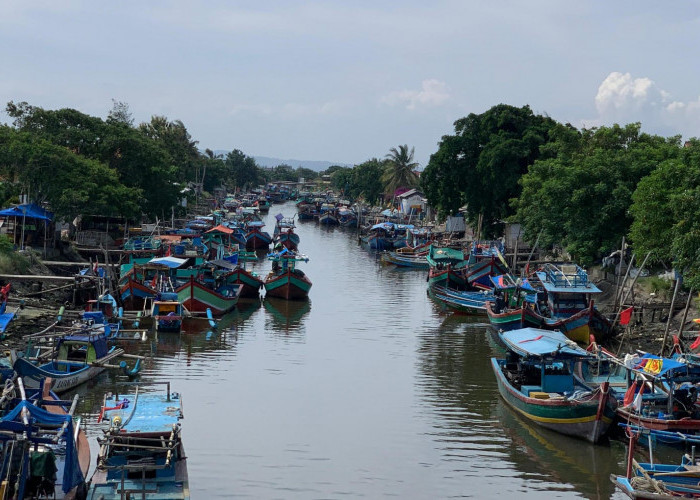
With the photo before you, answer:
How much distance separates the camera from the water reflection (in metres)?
35.6

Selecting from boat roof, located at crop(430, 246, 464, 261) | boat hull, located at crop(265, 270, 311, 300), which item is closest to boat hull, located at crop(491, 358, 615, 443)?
boat hull, located at crop(265, 270, 311, 300)

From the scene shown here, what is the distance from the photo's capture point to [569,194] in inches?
1499

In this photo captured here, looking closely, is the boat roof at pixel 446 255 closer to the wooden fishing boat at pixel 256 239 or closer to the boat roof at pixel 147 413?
the wooden fishing boat at pixel 256 239

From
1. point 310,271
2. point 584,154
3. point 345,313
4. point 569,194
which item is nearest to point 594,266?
point 569,194

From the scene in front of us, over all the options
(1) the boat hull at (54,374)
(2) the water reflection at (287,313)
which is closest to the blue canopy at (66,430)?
(1) the boat hull at (54,374)

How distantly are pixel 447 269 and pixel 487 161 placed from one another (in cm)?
1338

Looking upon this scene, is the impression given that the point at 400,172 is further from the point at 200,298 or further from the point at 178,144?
the point at 200,298

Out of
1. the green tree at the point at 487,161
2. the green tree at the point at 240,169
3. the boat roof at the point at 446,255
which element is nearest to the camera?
the boat roof at the point at 446,255

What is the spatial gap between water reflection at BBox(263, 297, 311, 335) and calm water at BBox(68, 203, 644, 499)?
21 centimetres

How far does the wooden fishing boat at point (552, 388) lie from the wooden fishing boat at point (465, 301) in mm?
13750

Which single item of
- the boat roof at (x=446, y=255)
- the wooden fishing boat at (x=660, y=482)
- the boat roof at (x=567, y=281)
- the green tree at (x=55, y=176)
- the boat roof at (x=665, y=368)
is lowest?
the wooden fishing boat at (x=660, y=482)

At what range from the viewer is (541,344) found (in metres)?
22.2

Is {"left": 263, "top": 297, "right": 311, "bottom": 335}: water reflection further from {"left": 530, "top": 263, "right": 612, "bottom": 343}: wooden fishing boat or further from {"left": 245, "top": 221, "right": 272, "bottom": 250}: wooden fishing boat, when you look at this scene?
{"left": 245, "top": 221, "right": 272, "bottom": 250}: wooden fishing boat

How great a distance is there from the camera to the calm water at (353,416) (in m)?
18.1
